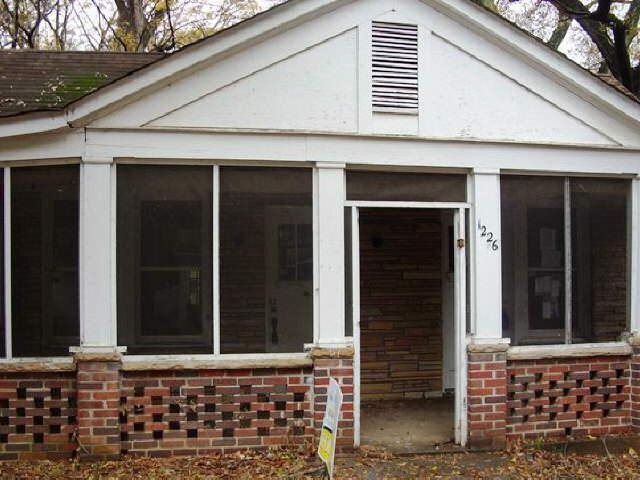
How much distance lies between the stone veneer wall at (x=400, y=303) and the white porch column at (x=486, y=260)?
2055 mm

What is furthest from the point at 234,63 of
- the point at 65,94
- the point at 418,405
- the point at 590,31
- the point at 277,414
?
the point at 590,31

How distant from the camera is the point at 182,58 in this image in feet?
20.1

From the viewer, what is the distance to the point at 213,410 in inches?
247

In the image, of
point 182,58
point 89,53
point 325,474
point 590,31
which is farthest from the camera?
point 590,31

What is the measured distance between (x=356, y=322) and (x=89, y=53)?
16.6 feet

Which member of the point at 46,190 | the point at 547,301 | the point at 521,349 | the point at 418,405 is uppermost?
the point at 46,190

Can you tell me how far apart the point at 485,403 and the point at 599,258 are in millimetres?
2082

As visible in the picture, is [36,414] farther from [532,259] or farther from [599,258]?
[599,258]

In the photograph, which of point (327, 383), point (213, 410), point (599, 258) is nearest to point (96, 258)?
point (213, 410)

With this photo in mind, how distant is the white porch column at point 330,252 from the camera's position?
6.39 m

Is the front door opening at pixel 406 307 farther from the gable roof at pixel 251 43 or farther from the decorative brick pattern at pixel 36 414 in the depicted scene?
the decorative brick pattern at pixel 36 414

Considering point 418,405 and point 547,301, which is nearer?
point 547,301

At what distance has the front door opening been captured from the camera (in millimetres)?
8680

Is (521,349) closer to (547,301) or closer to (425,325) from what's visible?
(547,301)
